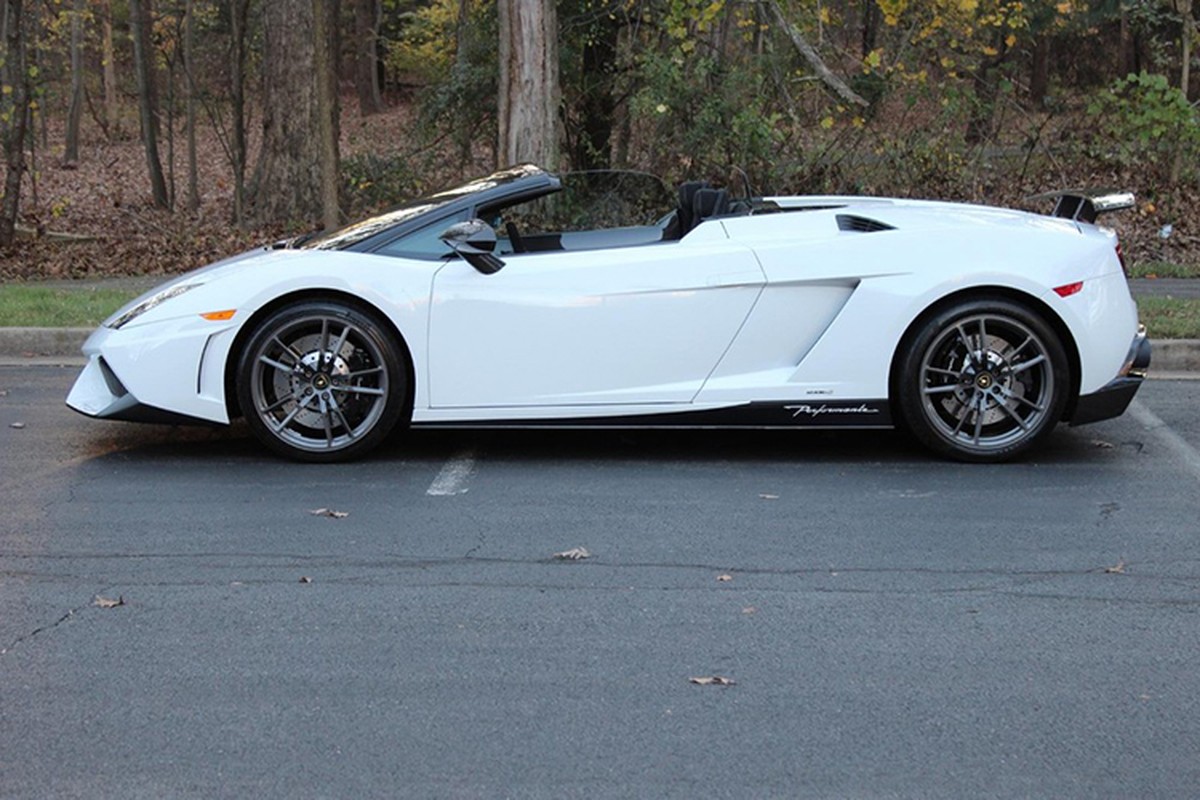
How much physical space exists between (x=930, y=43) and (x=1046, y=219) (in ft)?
40.0

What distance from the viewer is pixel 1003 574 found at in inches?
201

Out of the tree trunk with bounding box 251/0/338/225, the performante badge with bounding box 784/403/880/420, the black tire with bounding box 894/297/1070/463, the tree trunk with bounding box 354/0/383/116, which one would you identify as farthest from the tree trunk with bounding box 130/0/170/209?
→ the black tire with bounding box 894/297/1070/463

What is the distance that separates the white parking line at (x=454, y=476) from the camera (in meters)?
6.24

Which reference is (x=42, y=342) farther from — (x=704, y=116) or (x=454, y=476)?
(x=704, y=116)

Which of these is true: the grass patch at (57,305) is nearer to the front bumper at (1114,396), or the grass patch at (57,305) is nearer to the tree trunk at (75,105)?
the front bumper at (1114,396)

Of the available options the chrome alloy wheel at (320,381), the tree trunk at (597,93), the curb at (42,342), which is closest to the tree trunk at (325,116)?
the tree trunk at (597,93)

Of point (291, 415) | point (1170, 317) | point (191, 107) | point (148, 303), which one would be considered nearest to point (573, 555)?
point (291, 415)

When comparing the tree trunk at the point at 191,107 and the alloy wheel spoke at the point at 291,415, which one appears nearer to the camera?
the alloy wheel spoke at the point at 291,415

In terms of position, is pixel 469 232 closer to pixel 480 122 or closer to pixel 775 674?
pixel 775 674

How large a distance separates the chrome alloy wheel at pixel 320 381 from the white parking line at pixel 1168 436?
3.70 m

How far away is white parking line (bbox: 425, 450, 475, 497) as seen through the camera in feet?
20.5

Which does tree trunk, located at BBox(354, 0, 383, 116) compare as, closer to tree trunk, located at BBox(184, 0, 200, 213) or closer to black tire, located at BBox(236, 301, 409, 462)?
tree trunk, located at BBox(184, 0, 200, 213)

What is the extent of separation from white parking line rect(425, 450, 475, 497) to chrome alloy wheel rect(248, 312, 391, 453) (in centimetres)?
41

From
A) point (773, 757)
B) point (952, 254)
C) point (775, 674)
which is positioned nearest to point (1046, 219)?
point (952, 254)
